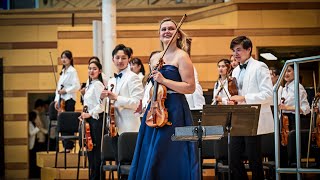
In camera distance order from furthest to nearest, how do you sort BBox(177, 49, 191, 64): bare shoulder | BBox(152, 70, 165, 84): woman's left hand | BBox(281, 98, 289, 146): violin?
BBox(281, 98, 289, 146): violin
BBox(177, 49, 191, 64): bare shoulder
BBox(152, 70, 165, 84): woman's left hand

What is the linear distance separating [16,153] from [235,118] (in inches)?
407

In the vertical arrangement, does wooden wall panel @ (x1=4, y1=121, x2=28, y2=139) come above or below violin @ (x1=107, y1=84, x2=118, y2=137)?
below

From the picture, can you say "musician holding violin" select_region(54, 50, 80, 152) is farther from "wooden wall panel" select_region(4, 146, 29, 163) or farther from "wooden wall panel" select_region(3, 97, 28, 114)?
"wooden wall panel" select_region(4, 146, 29, 163)

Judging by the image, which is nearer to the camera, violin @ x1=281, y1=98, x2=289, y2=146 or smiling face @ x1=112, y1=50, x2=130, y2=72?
smiling face @ x1=112, y1=50, x2=130, y2=72

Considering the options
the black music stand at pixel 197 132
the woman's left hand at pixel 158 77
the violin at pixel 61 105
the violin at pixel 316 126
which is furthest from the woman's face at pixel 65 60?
the black music stand at pixel 197 132

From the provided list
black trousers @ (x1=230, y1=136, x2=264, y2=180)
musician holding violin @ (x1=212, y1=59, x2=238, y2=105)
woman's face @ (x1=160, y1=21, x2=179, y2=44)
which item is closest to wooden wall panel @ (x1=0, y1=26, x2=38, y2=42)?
musician holding violin @ (x1=212, y1=59, x2=238, y2=105)

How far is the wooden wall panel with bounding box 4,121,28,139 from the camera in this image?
1712 centimetres

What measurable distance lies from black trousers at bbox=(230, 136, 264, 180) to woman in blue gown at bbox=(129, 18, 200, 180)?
1136 mm

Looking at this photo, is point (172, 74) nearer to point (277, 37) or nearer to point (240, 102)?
point (240, 102)

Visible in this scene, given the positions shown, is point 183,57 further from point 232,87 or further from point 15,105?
point 15,105

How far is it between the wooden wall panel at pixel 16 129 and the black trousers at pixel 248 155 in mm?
9544

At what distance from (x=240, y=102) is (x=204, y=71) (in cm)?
572

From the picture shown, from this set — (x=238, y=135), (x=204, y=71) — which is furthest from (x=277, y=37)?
(x=238, y=135)

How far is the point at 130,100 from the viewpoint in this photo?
29.4ft
